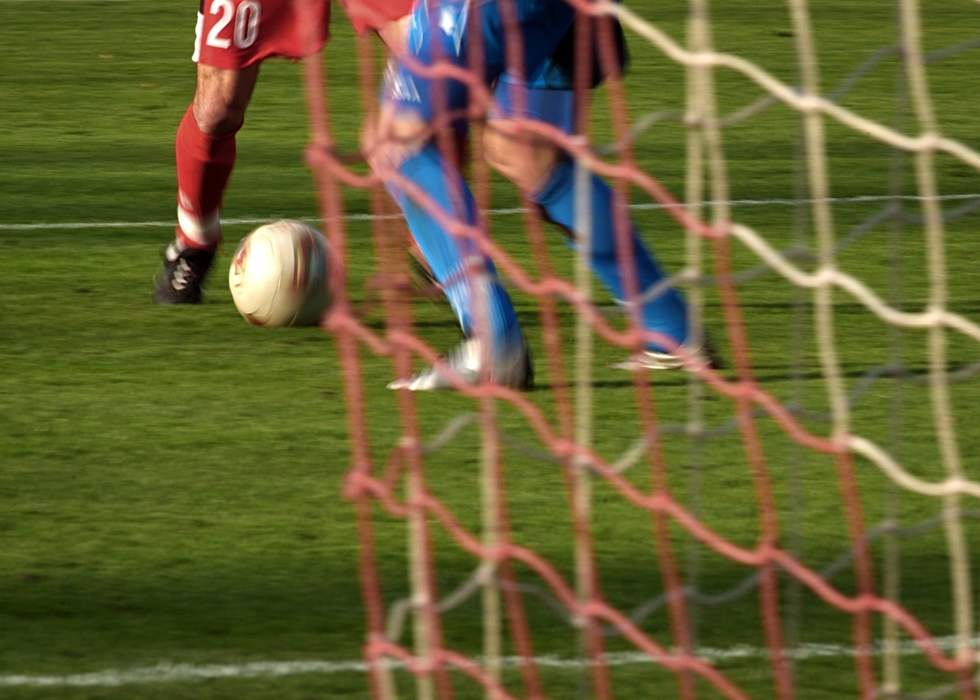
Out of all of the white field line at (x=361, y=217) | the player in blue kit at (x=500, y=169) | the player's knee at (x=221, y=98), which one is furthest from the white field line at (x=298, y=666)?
the white field line at (x=361, y=217)

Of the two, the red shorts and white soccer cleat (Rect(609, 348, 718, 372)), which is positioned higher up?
the red shorts

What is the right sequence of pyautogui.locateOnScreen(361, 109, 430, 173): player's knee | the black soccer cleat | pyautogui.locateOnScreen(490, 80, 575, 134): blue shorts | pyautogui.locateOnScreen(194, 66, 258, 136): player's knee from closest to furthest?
pyautogui.locateOnScreen(361, 109, 430, 173): player's knee
pyautogui.locateOnScreen(490, 80, 575, 134): blue shorts
pyautogui.locateOnScreen(194, 66, 258, 136): player's knee
the black soccer cleat

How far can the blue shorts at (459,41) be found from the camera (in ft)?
12.8

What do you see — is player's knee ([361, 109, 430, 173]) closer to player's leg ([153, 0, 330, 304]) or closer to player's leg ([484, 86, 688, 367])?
player's leg ([484, 86, 688, 367])

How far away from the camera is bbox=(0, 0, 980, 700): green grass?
2.97m

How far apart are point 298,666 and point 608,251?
5.80ft

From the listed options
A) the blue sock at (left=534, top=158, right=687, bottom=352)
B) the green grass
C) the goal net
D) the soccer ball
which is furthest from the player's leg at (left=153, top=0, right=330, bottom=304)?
→ the blue sock at (left=534, top=158, right=687, bottom=352)

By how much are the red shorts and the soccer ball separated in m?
0.40

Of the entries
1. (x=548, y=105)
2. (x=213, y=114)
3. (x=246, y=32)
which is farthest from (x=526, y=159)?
(x=213, y=114)

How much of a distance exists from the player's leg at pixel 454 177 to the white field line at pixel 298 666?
1.07 metres

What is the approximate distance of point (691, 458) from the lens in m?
3.83

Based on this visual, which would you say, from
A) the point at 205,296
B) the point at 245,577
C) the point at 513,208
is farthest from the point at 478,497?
the point at 513,208

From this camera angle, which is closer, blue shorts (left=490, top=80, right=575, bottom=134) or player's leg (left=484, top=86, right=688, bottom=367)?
player's leg (left=484, top=86, right=688, bottom=367)

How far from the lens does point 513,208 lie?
655cm
